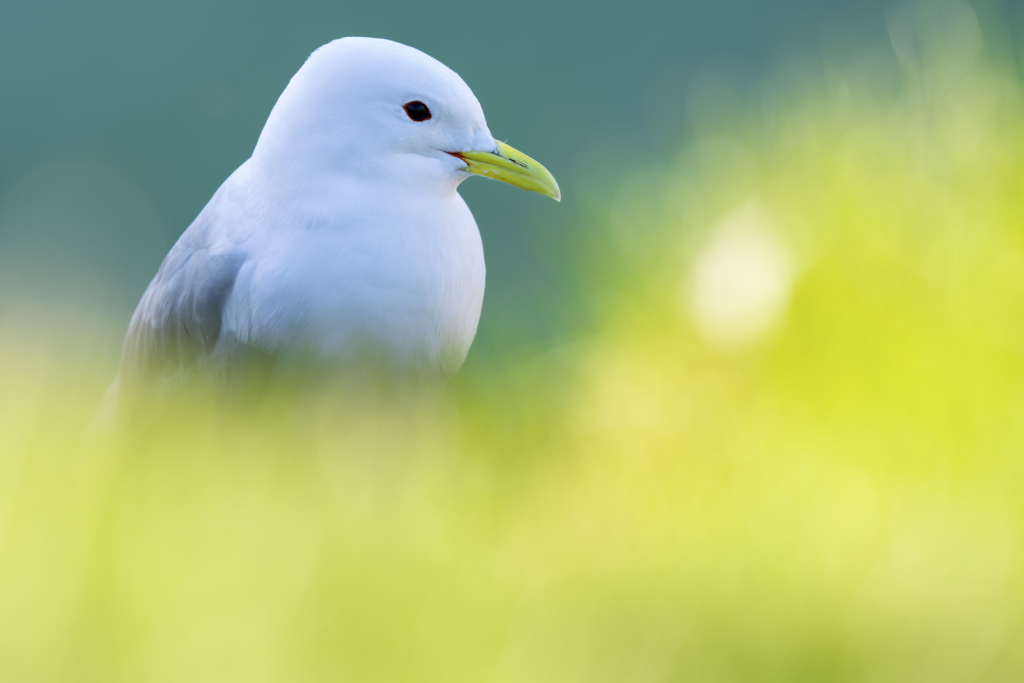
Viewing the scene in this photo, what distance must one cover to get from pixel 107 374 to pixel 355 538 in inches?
7.2

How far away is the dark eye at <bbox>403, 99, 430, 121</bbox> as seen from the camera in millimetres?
968

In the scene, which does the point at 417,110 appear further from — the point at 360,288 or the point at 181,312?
the point at 181,312

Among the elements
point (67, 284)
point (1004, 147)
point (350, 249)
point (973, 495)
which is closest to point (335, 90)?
point (350, 249)

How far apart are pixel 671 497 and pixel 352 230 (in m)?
0.66

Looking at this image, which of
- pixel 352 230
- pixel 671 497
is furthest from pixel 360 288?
pixel 671 497

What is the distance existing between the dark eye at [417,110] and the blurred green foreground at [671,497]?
1.94 feet

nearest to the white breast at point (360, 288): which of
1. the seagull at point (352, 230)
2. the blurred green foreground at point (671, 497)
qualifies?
the seagull at point (352, 230)

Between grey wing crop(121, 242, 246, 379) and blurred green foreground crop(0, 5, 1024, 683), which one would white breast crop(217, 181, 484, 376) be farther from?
blurred green foreground crop(0, 5, 1024, 683)

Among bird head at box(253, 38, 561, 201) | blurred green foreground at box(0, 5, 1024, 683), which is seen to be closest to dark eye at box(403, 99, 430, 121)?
bird head at box(253, 38, 561, 201)

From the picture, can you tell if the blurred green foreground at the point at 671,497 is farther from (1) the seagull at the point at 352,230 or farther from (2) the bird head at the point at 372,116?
(2) the bird head at the point at 372,116

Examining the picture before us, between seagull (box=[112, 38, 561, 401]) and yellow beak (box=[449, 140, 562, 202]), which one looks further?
yellow beak (box=[449, 140, 562, 202])

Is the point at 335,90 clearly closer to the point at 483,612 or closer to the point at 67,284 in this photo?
the point at 67,284

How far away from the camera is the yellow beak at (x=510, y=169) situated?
102 cm

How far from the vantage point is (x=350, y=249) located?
0.90m
